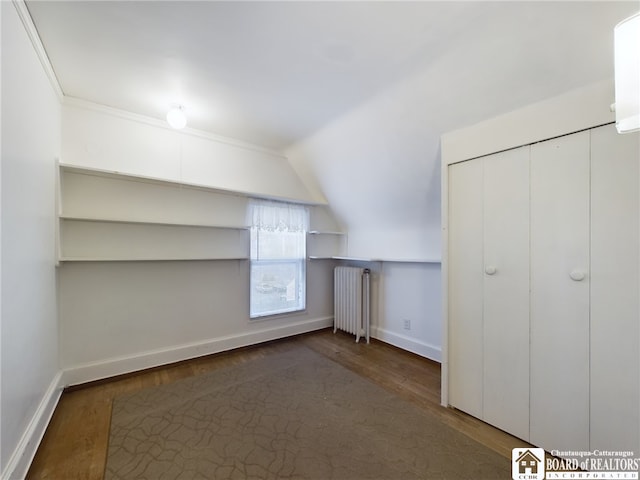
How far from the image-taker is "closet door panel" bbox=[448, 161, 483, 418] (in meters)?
2.03

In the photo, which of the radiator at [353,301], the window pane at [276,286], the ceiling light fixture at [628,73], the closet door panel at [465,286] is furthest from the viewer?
the radiator at [353,301]

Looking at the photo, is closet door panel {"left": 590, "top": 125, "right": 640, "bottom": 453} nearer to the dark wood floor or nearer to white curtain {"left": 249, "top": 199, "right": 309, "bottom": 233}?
the dark wood floor

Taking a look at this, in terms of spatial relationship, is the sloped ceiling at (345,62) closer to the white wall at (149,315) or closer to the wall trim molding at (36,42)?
the wall trim molding at (36,42)

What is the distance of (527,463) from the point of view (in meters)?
1.63

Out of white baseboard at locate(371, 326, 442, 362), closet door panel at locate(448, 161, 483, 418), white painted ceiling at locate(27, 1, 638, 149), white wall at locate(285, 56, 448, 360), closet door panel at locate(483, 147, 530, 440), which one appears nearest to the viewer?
white painted ceiling at locate(27, 1, 638, 149)

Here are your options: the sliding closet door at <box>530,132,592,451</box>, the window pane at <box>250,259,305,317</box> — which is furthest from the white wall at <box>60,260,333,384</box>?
the sliding closet door at <box>530,132,592,451</box>

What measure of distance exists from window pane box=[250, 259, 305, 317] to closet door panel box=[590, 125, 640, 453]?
3013mm

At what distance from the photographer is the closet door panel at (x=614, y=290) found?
1409 mm

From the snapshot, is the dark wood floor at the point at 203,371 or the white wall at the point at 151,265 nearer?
the dark wood floor at the point at 203,371

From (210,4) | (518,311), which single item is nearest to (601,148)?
(518,311)

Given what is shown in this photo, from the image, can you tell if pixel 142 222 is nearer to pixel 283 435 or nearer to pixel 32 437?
pixel 32 437

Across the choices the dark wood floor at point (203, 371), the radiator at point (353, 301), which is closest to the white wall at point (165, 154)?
the radiator at point (353, 301)

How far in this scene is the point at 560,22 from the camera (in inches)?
56.5

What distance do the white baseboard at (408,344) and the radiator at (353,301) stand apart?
196mm
